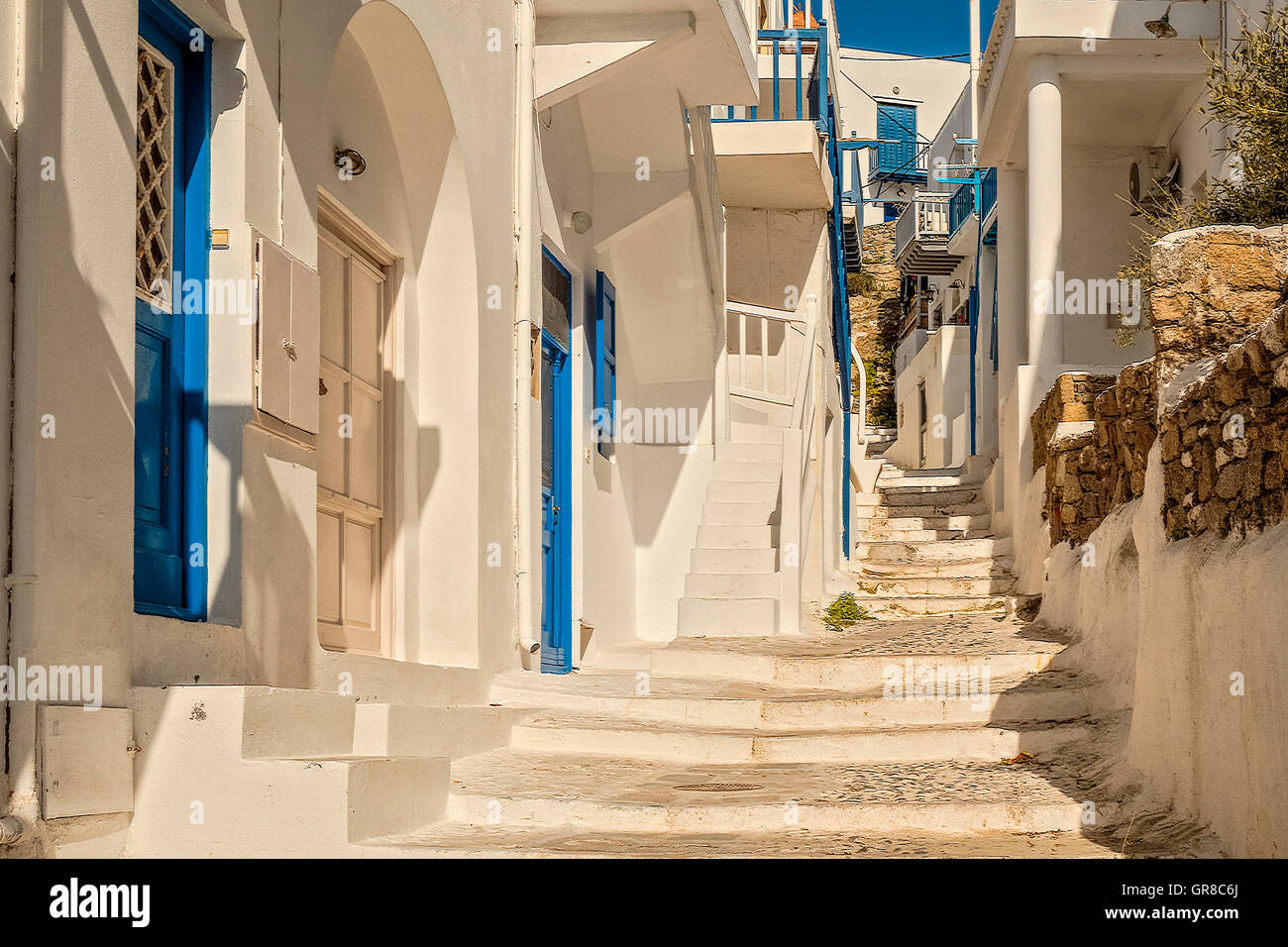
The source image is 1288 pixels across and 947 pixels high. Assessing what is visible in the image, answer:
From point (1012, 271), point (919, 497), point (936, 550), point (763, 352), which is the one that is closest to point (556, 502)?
point (763, 352)

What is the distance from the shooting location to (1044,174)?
1188 cm

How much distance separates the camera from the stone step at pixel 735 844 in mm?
4320

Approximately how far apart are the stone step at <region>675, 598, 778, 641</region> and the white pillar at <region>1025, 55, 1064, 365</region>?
141 inches

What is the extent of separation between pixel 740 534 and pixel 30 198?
7415mm

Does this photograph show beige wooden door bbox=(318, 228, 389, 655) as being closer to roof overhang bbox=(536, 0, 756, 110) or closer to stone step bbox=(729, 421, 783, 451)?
roof overhang bbox=(536, 0, 756, 110)

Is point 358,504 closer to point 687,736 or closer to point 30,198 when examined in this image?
point 687,736

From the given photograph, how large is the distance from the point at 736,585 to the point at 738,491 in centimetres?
122

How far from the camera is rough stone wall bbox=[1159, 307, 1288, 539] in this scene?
412cm

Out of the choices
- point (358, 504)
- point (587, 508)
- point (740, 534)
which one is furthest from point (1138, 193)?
point (358, 504)

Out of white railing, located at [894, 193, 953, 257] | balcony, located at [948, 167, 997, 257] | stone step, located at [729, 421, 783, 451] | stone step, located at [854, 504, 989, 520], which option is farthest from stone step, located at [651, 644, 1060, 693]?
white railing, located at [894, 193, 953, 257]

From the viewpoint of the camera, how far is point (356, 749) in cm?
490

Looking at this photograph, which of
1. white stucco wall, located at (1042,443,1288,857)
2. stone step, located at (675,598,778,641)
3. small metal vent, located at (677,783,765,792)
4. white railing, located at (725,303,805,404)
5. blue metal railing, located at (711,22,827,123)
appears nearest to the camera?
white stucco wall, located at (1042,443,1288,857)

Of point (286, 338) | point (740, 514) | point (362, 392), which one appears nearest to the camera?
point (286, 338)

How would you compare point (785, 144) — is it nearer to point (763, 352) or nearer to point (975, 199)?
point (763, 352)
